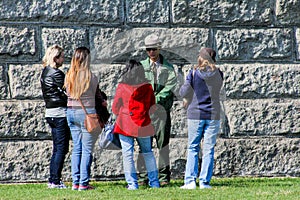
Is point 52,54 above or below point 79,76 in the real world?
above

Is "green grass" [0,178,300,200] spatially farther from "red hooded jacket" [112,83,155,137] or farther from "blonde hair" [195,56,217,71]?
"blonde hair" [195,56,217,71]

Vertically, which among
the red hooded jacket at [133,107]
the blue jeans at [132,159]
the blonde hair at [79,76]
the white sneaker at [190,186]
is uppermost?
the blonde hair at [79,76]

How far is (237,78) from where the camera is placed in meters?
8.98

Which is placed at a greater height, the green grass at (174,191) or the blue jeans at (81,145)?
the blue jeans at (81,145)

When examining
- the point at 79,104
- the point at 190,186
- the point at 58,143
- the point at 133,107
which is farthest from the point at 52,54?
the point at 190,186

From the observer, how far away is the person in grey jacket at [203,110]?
7852 mm

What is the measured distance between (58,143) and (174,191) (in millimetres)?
1451

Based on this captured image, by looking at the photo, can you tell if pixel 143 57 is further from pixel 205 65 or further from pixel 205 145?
pixel 205 145

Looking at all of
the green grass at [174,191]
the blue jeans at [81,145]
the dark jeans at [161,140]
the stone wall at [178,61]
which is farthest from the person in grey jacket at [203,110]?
the blue jeans at [81,145]

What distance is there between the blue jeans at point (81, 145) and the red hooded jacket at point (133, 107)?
304 mm

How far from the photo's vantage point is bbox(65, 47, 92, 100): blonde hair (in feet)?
25.4

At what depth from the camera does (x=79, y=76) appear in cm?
775

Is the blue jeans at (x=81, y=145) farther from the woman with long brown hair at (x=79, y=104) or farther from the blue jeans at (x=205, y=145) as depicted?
the blue jeans at (x=205, y=145)

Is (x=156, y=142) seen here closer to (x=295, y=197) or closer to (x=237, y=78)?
(x=237, y=78)
